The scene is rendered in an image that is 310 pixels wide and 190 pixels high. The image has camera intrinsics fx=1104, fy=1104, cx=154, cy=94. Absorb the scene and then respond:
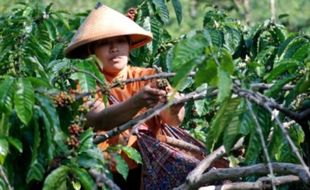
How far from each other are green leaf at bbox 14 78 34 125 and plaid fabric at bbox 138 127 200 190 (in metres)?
0.61

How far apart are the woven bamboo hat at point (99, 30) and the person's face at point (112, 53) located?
0.05 metres

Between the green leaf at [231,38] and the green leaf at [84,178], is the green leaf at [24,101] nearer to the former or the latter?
the green leaf at [84,178]

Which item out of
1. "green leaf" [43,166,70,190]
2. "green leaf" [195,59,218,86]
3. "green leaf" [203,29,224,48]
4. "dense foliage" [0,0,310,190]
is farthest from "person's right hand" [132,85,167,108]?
"green leaf" [203,29,224,48]

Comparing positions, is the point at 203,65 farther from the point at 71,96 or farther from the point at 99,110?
the point at 99,110

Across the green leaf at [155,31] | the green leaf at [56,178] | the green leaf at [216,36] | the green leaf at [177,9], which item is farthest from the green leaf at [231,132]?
the green leaf at [177,9]

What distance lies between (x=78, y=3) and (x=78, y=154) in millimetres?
15721

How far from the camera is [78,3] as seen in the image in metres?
18.8

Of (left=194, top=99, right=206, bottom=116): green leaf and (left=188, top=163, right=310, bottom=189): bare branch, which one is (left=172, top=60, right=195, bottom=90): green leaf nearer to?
(left=188, top=163, right=310, bottom=189): bare branch

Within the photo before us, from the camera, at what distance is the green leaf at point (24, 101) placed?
122 inches

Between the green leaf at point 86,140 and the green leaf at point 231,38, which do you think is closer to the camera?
the green leaf at point 86,140

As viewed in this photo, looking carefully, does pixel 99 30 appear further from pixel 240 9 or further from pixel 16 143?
pixel 240 9

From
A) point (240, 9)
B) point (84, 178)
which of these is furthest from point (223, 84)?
point (240, 9)

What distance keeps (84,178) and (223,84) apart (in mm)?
596

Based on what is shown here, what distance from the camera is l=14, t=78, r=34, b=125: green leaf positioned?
3.09 metres
